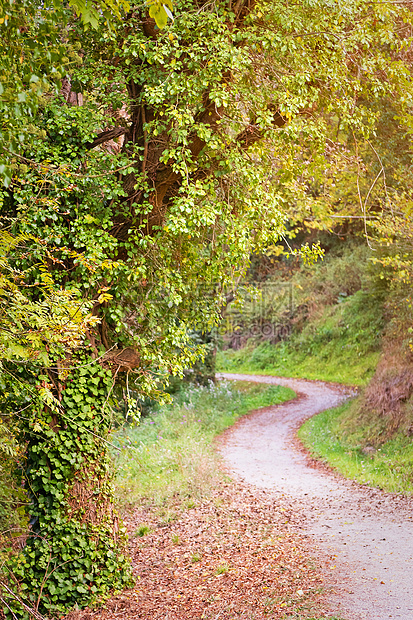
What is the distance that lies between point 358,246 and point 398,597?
2190 cm

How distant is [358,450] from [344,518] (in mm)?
3571

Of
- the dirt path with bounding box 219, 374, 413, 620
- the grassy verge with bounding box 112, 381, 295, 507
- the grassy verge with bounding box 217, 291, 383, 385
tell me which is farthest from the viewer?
the grassy verge with bounding box 217, 291, 383, 385

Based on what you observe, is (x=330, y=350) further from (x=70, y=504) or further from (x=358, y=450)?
(x=70, y=504)

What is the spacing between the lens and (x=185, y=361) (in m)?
7.36

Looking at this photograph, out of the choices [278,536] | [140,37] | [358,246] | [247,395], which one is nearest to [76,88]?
[140,37]

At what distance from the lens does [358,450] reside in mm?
11656

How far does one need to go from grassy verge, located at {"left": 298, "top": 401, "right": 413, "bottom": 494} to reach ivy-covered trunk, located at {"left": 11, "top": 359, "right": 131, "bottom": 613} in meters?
5.08

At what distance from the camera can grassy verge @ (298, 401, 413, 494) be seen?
9.70 meters

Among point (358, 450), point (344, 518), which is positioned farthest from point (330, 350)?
point (344, 518)

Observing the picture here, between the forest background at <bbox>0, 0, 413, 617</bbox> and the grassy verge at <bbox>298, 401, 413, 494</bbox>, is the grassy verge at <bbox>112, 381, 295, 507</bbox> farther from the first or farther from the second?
the grassy verge at <bbox>298, 401, 413, 494</bbox>

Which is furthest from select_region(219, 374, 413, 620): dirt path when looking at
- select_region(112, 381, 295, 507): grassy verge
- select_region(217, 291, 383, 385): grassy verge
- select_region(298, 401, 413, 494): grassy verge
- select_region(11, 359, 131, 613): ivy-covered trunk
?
select_region(217, 291, 383, 385): grassy verge

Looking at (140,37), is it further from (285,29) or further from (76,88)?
(285,29)

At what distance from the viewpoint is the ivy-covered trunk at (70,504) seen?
624 cm

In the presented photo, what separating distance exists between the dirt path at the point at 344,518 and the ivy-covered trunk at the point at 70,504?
9.23 ft
